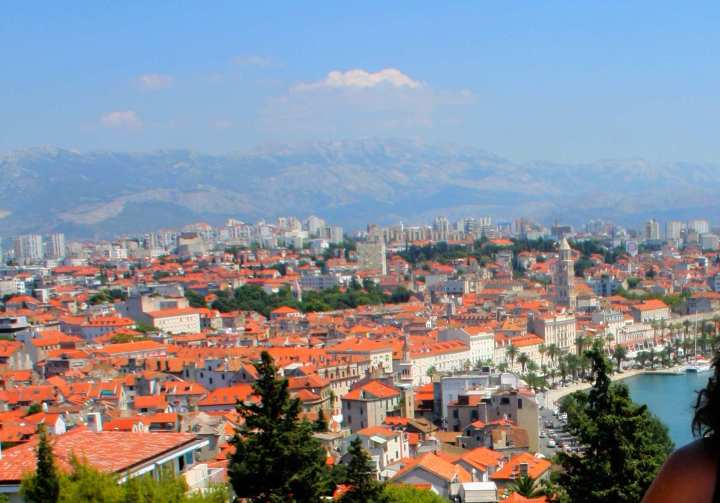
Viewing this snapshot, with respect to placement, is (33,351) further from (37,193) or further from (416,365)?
(37,193)

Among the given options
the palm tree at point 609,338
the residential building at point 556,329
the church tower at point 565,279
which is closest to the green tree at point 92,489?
the residential building at point 556,329

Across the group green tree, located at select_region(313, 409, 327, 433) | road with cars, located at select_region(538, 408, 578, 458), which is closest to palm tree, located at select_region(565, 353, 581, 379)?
road with cars, located at select_region(538, 408, 578, 458)

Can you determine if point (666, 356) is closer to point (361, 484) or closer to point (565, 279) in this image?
point (565, 279)

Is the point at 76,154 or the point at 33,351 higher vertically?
the point at 76,154

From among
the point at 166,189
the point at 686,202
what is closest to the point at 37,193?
the point at 166,189

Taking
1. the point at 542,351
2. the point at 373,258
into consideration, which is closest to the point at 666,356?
the point at 542,351
